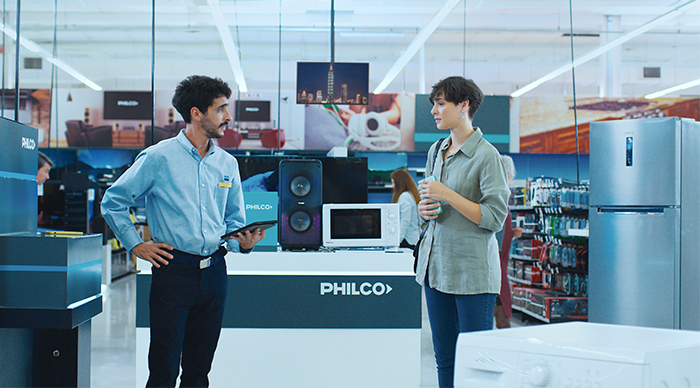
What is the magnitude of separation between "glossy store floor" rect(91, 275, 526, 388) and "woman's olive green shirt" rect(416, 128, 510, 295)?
1.78 meters

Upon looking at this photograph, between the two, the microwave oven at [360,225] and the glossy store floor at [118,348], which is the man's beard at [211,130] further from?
the glossy store floor at [118,348]

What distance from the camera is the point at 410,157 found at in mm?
9148

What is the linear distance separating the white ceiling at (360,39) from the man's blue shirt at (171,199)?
4873 mm

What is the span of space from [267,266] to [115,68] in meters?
10.7

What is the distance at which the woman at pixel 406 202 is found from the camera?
5066 mm

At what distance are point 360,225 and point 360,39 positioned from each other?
26.2ft

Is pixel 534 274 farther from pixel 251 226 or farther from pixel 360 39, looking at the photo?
pixel 360 39

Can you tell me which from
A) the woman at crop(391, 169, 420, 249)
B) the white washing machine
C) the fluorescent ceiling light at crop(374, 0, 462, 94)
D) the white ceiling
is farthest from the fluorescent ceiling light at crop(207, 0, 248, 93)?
the white washing machine

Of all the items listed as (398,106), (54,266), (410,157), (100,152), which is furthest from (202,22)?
(54,266)

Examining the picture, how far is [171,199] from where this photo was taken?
2.03 metres

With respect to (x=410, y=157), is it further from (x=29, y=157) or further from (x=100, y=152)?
(x=29, y=157)

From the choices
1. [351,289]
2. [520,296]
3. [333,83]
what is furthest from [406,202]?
[351,289]

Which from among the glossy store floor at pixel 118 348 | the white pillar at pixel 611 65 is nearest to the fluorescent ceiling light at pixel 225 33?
the glossy store floor at pixel 118 348

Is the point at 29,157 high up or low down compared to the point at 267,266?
up
